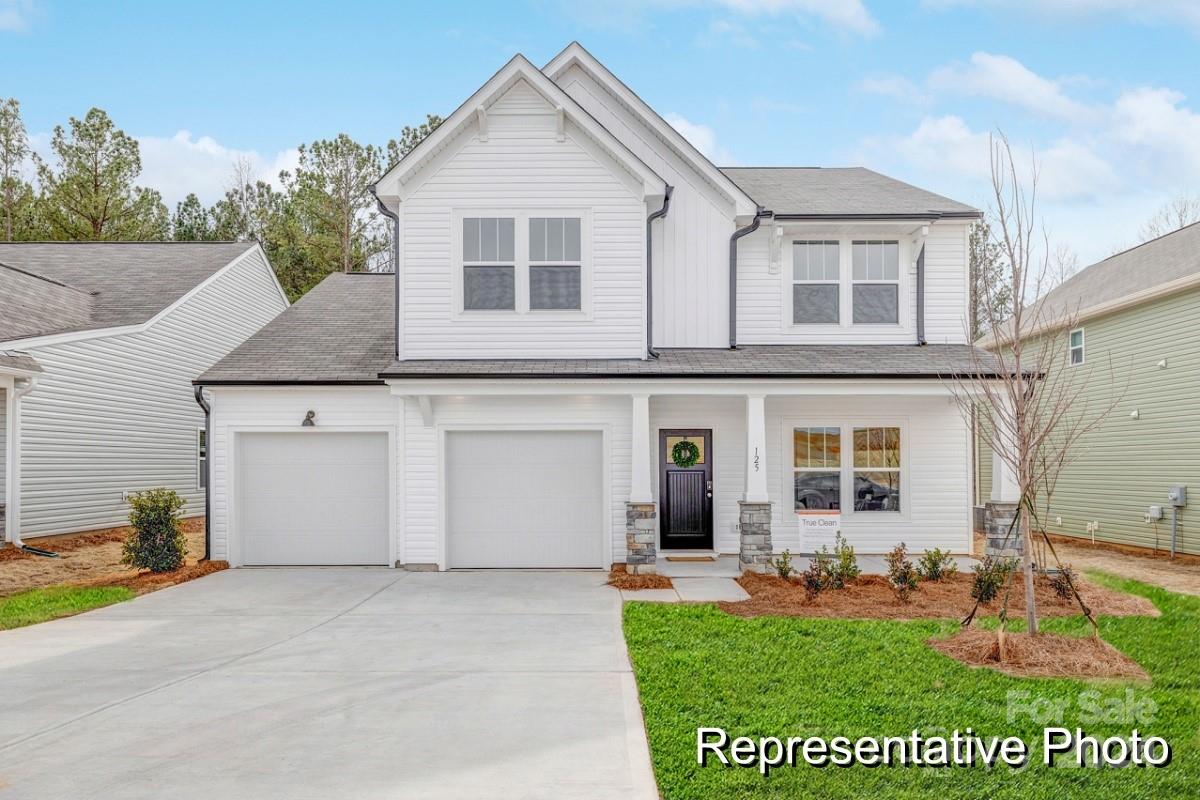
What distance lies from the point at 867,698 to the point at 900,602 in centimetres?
381

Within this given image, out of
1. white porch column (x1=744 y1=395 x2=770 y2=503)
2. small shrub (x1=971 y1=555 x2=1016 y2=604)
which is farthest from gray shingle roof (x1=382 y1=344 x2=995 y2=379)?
small shrub (x1=971 y1=555 x2=1016 y2=604)

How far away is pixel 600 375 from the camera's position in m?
11.1

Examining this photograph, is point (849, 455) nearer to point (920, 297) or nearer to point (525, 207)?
point (920, 297)

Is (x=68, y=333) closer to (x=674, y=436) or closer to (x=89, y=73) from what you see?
(x=674, y=436)

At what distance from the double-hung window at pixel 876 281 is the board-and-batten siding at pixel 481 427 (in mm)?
4495

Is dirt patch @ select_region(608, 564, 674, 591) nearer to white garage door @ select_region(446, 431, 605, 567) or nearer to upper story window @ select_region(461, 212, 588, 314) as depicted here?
white garage door @ select_region(446, 431, 605, 567)

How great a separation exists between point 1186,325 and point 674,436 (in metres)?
9.82

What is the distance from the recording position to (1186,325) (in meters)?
14.3

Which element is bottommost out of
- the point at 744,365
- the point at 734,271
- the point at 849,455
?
the point at 849,455

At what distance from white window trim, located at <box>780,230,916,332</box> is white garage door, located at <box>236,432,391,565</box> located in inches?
278

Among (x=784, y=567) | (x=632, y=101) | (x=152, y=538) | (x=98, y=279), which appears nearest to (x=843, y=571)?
(x=784, y=567)

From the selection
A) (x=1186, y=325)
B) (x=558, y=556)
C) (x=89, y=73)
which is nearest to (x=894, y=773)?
(x=558, y=556)

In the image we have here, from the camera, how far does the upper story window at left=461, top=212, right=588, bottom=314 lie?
11938mm

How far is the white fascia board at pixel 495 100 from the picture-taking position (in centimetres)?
1162
